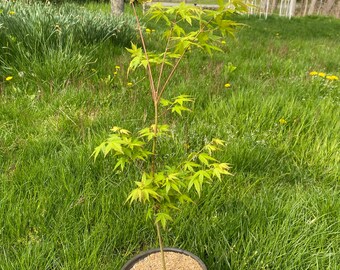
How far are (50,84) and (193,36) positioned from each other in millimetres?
2207

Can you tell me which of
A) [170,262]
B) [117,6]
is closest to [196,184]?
[170,262]

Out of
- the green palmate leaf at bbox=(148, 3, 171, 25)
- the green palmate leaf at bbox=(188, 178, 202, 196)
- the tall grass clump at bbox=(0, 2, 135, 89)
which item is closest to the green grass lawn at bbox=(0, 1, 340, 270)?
the tall grass clump at bbox=(0, 2, 135, 89)

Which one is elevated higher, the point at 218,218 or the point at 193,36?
the point at 193,36

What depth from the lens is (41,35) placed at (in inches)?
145

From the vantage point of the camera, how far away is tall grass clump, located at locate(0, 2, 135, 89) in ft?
11.3

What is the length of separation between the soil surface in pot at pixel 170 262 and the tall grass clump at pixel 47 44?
2.23 metres

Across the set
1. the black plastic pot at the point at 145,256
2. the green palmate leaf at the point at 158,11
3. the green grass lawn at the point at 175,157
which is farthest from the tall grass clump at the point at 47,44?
the black plastic pot at the point at 145,256

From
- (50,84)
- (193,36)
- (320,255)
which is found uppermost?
(193,36)

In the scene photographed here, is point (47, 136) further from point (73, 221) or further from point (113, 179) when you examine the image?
point (73, 221)

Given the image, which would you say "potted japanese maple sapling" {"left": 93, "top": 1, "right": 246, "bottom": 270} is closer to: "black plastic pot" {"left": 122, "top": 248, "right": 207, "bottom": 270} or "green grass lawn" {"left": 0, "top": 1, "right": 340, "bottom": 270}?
"black plastic pot" {"left": 122, "top": 248, "right": 207, "bottom": 270}

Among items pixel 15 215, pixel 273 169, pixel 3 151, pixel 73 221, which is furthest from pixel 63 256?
pixel 273 169

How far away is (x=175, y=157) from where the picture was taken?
7.48ft

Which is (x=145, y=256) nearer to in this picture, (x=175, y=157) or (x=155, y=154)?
(x=155, y=154)

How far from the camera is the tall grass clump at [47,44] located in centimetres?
344
